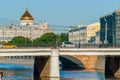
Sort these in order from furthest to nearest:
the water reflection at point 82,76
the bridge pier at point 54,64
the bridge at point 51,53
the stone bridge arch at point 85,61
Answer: the stone bridge arch at point 85,61, the water reflection at point 82,76, the bridge pier at point 54,64, the bridge at point 51,53

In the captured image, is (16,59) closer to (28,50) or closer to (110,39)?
(110,39)

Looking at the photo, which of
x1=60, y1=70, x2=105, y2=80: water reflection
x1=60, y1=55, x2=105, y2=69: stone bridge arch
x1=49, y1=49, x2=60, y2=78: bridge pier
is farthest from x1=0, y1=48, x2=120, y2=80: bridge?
x1=60, y1=55, x2=105, y2=69: stone bridge arch

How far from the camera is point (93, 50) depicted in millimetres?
76500

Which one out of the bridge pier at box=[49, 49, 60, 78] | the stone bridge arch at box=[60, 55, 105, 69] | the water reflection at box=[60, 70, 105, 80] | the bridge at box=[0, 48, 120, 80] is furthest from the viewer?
the stone bridge arch at box=[60, 55, 105, 69]

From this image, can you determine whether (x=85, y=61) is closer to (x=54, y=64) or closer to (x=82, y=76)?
Result: (x=82, y=76)

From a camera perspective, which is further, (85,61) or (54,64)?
(85,61)

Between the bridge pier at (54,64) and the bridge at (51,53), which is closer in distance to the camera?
the bridge at (51,53)

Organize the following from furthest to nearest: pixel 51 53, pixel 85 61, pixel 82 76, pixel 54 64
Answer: pixel 85 61, pixel 82 76, pixel 51 53, pixel 54 64

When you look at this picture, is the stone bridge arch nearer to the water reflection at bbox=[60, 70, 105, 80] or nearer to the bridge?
the water reflection at bbox=[60, 70, 105, 80]

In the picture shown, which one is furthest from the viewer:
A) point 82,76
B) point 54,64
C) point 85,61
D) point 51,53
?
point 85,61

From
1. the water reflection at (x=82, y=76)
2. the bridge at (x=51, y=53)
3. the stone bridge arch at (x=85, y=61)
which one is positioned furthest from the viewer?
the stone bridge arch at (x=85, y=61)

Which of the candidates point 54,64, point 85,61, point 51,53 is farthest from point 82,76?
point 85,61

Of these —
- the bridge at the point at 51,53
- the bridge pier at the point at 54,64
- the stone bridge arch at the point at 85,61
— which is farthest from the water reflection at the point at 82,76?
the stone bridge arch at the point at 85,61

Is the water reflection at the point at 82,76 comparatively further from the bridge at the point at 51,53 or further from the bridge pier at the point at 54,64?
the bridge pier at the point at 54,64
